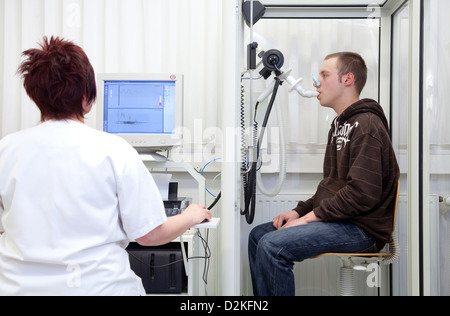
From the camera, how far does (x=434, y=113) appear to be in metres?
1.71

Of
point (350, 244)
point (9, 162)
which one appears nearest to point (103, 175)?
point (9, 162)

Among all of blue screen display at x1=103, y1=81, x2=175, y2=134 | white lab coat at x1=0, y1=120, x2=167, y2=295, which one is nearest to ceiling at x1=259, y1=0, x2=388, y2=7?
blue screen display at x1=103, y1=81, x2=175, y2=134

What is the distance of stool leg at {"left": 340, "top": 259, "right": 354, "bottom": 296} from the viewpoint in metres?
1.84

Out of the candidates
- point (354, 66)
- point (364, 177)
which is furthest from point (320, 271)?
point (354, 66)

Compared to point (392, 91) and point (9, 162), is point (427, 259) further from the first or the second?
point (9, 162)

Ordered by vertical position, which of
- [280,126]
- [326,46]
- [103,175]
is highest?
[326,46]

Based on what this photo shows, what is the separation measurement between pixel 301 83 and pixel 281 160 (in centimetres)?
42

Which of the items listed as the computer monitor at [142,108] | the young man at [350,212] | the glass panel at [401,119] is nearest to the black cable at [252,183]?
the young man at [350,212]

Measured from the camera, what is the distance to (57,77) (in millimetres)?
1072

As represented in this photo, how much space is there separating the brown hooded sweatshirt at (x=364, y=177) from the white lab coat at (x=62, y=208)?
0.94 meters

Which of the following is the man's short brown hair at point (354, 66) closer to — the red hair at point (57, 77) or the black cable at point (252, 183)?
the black cable at point (252, 183)

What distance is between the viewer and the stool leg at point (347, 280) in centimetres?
184

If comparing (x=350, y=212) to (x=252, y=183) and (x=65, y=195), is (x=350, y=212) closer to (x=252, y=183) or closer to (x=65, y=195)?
(x=252, y=183)

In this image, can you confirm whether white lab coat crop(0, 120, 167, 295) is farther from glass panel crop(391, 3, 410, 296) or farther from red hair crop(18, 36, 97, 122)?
glass panel crop(391, 3, 410, 296)
